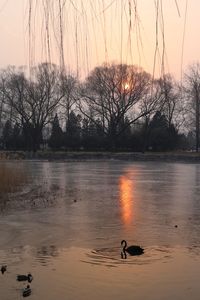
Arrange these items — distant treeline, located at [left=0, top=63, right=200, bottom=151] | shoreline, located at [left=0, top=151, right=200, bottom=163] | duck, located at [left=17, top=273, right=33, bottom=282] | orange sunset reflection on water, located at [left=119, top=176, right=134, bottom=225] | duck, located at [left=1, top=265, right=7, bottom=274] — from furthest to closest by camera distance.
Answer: distant treeline, located at [left=0, top=63, right=200, bottom=151]
shoreline, located at [left=0, top=151, right=200, bottom=163]
orange sunset reflection on water, located at [left=119, top=176, right=134, bottom=225]
duck, located at [left=1, top=265, right=7, bottom=274]
duck, located at [left=17, top=273, right=33, bottom=282]

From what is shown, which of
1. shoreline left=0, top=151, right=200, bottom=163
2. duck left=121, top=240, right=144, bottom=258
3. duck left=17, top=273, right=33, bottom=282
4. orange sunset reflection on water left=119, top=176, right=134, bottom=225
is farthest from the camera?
shoreline left=0, top=151, right=200, bottom=163

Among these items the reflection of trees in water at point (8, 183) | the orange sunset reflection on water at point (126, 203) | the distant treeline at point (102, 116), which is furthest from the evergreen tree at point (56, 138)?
the orange sunset reflection on water at point (126, 203)

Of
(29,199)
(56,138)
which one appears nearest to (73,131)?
(56,138)

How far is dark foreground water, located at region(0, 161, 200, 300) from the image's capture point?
306 inches

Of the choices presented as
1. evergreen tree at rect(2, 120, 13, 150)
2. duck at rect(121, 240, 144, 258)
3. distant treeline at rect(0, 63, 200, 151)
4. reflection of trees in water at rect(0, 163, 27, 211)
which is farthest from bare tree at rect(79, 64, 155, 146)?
duck at rect(121, 240, 144, 258)

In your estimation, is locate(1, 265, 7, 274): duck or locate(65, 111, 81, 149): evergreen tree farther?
locate(65, 111, 81, 149): evergreen tree

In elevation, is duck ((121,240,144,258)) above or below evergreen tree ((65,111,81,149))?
below

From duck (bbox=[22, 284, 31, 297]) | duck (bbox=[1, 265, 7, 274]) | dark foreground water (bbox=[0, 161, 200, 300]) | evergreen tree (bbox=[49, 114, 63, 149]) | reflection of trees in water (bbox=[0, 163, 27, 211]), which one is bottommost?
dark foreground water (bbox=[0, 161, 200, 300])

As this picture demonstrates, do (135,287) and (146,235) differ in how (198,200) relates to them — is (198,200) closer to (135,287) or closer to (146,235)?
(146,235)

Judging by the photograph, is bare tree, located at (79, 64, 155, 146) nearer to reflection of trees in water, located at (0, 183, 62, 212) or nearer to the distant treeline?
the distant treeline

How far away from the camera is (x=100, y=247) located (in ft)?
35.5

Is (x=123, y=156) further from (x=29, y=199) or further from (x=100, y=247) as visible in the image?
(x=100, y=247)

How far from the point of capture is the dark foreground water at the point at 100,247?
7777mm

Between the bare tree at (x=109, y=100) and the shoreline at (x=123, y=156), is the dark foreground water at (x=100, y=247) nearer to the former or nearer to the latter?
the shoreline at (x=123, y=156)
